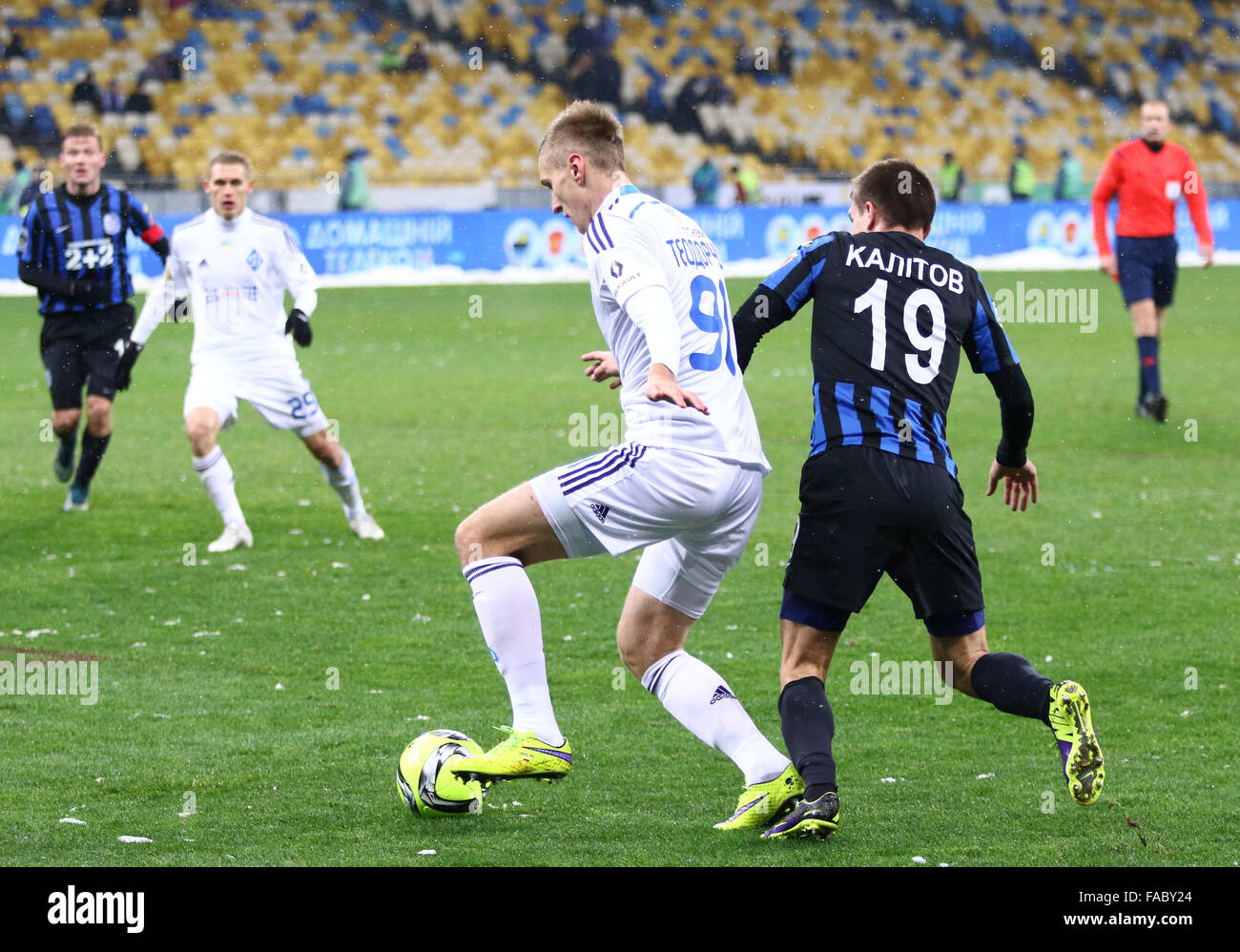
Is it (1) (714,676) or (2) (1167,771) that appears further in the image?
(2) (1167,771)

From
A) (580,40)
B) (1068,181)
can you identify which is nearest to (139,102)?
(580,40)

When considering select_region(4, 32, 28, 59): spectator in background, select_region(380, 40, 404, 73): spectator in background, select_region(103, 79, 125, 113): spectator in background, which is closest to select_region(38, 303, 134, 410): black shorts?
select_region(103, 79, 125, 113): spectator in background

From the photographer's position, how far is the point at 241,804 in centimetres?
470

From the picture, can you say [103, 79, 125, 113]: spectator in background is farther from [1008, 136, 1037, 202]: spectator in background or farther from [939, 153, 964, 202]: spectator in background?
[1008, 136, 1037, 202]: spectator in background

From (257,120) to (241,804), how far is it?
27323mm

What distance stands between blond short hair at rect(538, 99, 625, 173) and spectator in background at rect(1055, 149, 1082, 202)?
2725cm

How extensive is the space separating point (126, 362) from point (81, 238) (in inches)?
47.5

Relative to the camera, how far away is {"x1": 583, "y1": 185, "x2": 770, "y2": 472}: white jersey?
427cm

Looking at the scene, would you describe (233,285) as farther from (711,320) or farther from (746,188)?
(746,188)

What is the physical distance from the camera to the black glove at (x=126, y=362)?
29.9ft

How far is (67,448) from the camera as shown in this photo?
10391 mm

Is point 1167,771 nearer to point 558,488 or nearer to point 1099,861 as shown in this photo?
point 1099,861

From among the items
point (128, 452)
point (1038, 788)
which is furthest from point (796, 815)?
point (128, 452)

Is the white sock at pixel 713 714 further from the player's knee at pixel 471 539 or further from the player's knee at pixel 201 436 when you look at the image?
the player's knee at pixel 201 436
